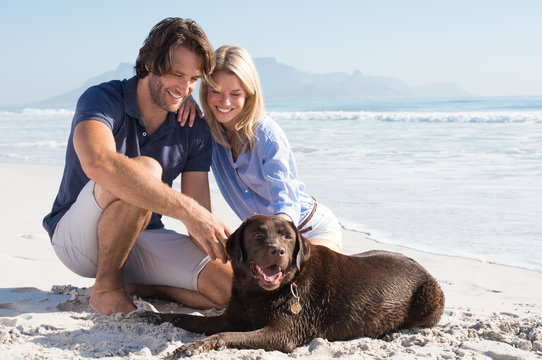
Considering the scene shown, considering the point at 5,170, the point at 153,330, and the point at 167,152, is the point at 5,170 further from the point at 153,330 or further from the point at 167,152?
the point at 153,330

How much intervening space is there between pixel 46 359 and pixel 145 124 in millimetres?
1827

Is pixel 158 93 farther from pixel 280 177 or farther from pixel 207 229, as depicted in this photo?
pixel 207 229

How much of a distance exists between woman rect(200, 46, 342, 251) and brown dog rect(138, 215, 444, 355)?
0.64 meters

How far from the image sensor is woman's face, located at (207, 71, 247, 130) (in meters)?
4.26

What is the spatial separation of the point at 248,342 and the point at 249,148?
5.01 feet

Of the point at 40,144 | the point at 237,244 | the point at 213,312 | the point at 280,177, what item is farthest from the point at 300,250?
the point at 40,144

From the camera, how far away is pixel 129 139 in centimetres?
420

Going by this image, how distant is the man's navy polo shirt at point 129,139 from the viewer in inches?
156

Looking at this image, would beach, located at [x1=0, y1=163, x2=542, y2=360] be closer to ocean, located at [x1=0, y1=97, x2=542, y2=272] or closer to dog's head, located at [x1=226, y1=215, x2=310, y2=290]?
dog's head, located at [x1=226, y1=215, x2=310, y2=290]

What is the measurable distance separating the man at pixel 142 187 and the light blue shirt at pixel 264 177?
0.65 ft

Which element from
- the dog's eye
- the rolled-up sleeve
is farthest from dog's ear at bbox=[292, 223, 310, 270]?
the rolled-up sleeve

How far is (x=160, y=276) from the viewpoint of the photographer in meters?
4.25

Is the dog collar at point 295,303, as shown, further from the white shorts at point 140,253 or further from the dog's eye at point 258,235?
the white shorts at point 140,253

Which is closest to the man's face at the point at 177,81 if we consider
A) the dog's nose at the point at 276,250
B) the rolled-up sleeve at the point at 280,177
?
the rolled-up sleeve at the point at 280,177
